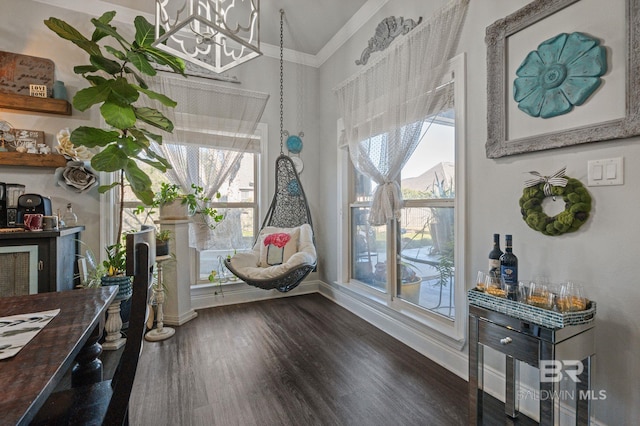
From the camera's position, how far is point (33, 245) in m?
2.08

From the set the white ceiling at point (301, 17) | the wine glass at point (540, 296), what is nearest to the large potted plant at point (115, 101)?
the white ceiling at point (301, 17)

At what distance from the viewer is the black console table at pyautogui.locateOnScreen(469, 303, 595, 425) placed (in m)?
1.20

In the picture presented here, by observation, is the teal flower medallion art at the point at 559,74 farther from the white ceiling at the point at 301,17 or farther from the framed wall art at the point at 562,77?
the white ceiling at the point at 301,17

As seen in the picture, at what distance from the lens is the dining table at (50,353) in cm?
53

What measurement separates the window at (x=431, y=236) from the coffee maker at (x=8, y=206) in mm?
2978

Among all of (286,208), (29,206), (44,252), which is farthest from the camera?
(286,208)

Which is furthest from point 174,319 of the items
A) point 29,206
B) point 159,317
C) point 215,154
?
point 215,154

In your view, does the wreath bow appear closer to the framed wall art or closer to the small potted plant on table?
the framed wall art

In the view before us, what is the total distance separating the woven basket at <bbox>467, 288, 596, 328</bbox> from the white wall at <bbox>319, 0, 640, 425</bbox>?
0.14 m

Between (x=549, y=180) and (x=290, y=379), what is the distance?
1.87 m

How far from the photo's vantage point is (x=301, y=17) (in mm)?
3109

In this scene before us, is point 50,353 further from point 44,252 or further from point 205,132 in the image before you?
point 205,132

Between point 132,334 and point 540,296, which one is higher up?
point 132,334

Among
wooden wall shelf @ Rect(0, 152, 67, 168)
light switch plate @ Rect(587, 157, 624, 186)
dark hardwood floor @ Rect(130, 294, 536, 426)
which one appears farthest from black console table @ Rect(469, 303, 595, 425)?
wooden wall shelf @ Rect(0, 152, 67, 168)
